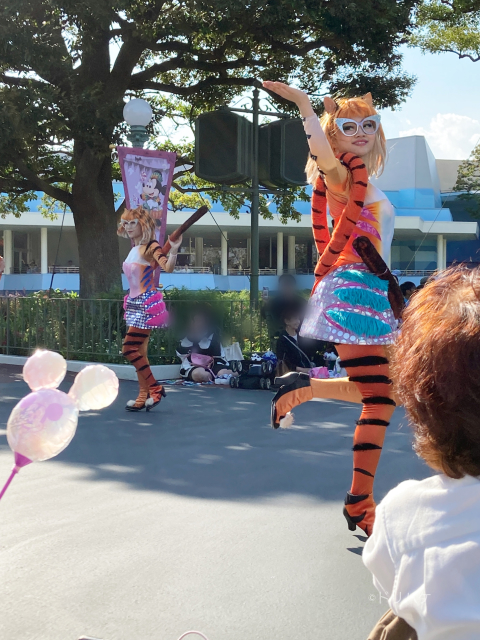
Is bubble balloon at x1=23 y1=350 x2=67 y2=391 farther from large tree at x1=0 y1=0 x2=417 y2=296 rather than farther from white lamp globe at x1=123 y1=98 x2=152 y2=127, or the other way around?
large tree at x1=0 y1=0 x2=417 y2=296

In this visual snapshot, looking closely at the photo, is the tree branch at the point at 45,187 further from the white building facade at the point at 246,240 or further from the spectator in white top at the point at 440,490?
the white building facade at the point at 246,240

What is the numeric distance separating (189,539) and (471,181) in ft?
115

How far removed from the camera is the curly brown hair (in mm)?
1220

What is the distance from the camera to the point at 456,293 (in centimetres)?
128

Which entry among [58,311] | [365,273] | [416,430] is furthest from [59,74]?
[416,430]

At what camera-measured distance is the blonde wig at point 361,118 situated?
3.71m

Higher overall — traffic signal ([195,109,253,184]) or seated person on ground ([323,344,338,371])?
traffic signal ([195,109,253,184])

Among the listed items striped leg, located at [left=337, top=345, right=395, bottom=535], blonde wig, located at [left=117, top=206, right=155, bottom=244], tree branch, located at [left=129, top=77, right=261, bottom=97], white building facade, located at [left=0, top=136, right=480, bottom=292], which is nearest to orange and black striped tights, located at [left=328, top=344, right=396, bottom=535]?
striped leg, located at [left=337, top=345, right=395, bottom=535]

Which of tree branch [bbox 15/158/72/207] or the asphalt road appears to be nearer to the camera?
the asphalt road

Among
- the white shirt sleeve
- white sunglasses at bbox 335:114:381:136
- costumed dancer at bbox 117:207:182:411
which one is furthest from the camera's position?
costumed dancer at bbox 117:207:182:411

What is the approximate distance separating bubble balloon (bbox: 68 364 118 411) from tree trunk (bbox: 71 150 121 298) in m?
12.0

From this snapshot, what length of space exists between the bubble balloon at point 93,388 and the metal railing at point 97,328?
8689 millimetres

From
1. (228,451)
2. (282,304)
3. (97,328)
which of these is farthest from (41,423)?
(97,328)

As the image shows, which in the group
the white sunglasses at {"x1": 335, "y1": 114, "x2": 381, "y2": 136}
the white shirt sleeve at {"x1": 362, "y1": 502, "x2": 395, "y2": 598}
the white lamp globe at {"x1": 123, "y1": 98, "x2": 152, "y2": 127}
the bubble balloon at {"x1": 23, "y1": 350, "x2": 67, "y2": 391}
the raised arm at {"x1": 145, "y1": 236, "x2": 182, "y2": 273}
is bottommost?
the white shirt sleeve at {"x1": 362, "y1": 502, "x2": 395, "y2": 598}
